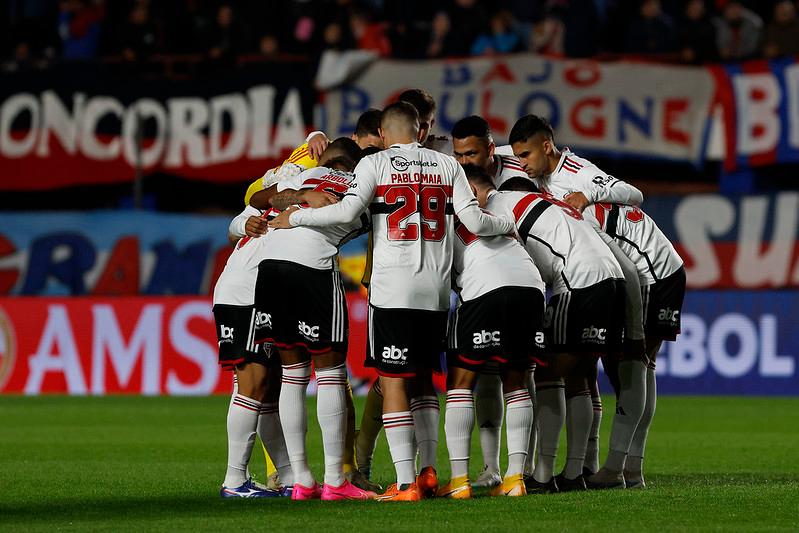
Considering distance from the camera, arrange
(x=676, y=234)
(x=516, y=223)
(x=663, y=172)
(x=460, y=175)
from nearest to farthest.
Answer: (x=460, y=175), (x=516, y=223), (x=676, y=234), (x=663, y=172)

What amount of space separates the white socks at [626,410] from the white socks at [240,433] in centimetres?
211

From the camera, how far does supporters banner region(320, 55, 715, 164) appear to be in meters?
19.2

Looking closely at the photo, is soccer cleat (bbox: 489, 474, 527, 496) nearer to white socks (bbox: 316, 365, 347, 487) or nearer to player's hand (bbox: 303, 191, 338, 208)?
white socks (bbox: 316, 365, 347, 487)

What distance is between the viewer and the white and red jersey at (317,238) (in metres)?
7.99

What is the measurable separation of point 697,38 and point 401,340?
1257 cm

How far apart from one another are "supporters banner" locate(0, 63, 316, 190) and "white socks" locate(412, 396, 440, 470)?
11903 mm

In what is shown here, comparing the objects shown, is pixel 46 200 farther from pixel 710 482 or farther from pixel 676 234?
pixel 710 482

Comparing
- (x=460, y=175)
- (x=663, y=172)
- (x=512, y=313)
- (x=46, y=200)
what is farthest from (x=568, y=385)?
(x=46, y=200)

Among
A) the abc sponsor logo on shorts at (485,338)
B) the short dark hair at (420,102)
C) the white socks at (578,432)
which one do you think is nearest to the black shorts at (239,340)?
the abc sponsor logo on shorts at (485,338)

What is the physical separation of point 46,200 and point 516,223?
13462 millimetres

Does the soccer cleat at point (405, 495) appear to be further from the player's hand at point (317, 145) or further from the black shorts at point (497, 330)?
the player's hand at point (317, 145)

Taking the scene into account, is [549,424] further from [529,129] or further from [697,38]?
[697,38]

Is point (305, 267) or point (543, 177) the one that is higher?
point (543, 177)

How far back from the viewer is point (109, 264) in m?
18.9
